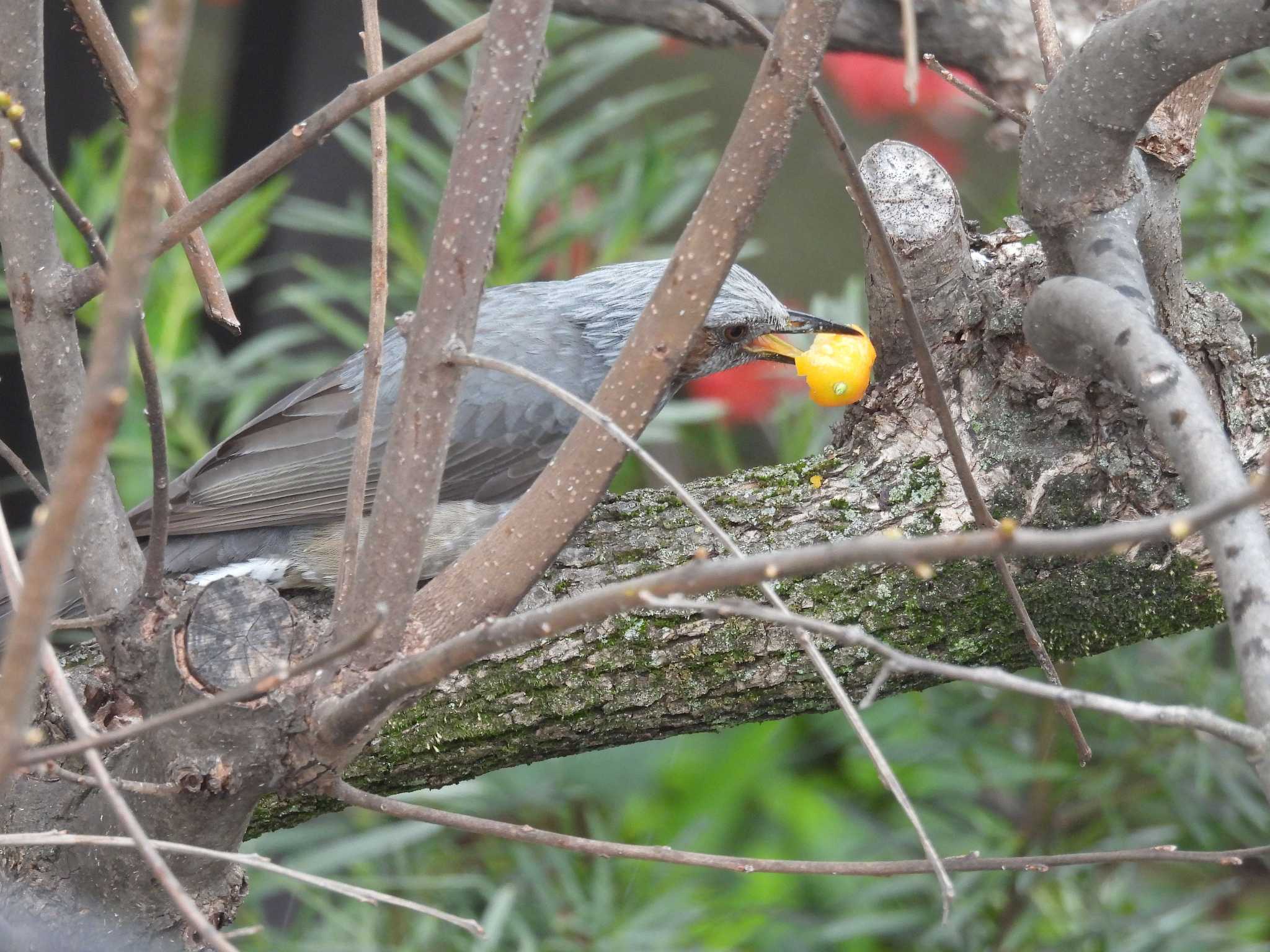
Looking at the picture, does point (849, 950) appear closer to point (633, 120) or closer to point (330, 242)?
point (330, 242)

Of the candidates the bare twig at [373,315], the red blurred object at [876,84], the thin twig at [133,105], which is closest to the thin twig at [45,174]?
the thin twig at [133,105]

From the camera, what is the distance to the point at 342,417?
9.00 ft

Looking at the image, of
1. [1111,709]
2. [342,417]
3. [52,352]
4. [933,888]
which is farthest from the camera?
[933,888]

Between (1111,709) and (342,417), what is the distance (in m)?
2.18

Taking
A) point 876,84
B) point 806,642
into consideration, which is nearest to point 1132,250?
point 806,642

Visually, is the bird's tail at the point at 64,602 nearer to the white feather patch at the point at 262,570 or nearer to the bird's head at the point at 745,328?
the white feather patch at the point at 262,570

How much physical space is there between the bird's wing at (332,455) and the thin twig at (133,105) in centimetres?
100

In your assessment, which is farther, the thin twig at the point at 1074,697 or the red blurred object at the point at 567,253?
the red blurred object at the point at 567,253

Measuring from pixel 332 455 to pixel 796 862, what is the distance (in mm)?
1729

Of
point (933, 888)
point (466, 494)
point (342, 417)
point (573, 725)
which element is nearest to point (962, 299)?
point (573, 725)

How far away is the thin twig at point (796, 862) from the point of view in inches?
48.3

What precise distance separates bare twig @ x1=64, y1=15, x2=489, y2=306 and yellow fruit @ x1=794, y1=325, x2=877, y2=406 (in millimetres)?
1108

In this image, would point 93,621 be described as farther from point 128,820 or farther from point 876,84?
point 876,84

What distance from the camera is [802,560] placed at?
79 centimetres
